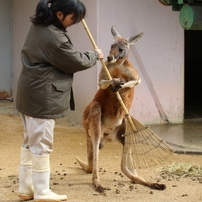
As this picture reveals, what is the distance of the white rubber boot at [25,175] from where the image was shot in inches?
153

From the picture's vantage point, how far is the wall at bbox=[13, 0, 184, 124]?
752 cm

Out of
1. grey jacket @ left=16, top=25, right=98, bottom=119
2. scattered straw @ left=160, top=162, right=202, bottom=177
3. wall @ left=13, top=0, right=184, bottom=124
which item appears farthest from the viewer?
wall @ left=13, top=0, right=184, bottom=124

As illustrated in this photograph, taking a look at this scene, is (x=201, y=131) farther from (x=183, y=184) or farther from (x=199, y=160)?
(x=183, y=184)

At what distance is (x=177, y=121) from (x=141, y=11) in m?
2.52

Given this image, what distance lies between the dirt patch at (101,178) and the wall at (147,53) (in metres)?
1.57

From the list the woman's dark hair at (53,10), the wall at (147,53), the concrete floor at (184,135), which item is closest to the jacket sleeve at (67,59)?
the woman's dark hair at (53,10)

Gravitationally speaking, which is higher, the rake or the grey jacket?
the grey jacket

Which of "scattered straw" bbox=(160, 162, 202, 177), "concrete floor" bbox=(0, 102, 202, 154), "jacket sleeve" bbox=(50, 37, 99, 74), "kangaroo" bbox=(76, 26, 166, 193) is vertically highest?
→ "jacket sleeve" bbox=(50, 37, 99, 74)

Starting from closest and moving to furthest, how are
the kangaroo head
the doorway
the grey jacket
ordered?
the grey jacket → the kangaroo head → the doorway

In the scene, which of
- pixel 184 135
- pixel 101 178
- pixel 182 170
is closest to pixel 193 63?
pixel 184 135

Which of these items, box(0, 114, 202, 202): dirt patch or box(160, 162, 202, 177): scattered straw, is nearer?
box(0, 114, 202, 202): dirt patch

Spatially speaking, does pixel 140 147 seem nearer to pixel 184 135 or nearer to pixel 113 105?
pixel 113 105

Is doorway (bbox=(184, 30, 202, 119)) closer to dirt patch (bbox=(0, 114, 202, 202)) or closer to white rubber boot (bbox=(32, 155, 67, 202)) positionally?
dirt patch (bbox=(0, 114, 202, 202))

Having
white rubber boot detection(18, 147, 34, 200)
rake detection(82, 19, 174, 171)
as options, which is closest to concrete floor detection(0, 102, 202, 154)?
rake detection(82, 19, 174, 171)
